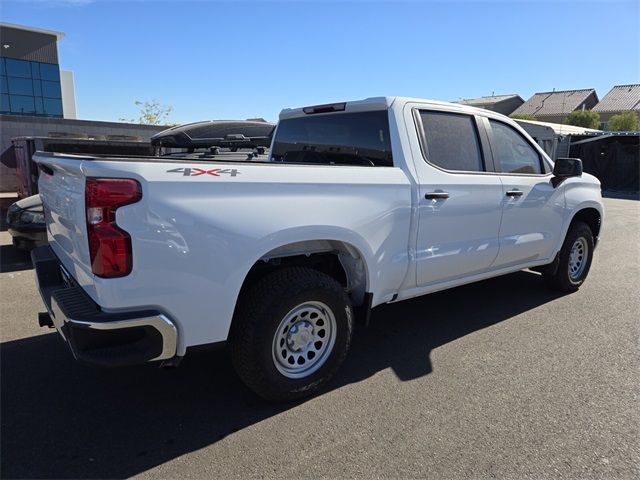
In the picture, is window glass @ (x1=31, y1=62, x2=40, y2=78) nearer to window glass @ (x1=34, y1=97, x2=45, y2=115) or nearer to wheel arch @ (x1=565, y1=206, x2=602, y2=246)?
window glass @ (x1=34, y1=97, x2=45, y2=115)

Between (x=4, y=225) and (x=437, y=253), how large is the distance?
954 centimetres

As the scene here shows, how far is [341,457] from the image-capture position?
256 centimetres

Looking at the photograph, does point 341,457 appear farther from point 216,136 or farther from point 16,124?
point 16,124

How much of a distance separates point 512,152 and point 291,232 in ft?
9.19

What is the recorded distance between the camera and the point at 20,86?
32.5 metres

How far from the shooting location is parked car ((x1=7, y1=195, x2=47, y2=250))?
6461 millimetres

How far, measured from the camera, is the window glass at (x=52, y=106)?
33781 millimetres

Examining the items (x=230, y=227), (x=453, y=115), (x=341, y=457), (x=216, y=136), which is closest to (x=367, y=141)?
(x=453, y=115)

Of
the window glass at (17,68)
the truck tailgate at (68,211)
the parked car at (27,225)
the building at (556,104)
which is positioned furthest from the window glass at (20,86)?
the building at (556,104)

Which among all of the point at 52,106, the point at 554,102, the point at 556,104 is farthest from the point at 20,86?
the point at 554,102

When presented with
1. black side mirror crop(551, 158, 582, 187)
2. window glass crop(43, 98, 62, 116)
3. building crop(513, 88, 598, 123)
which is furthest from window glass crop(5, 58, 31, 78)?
building crop(513, 88, 598, 123)

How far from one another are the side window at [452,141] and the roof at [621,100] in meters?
63.3

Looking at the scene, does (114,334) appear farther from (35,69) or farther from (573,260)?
(35,69)

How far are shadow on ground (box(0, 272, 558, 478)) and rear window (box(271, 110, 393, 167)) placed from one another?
5.21 ft
